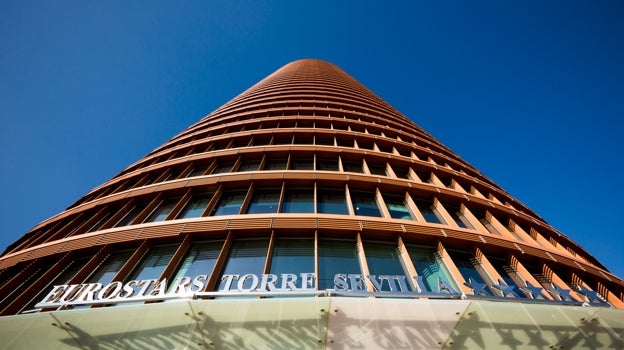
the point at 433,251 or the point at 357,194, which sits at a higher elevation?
the point at 357,194

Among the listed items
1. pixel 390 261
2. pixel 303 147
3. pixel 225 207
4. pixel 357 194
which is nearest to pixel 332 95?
pixel 303 147

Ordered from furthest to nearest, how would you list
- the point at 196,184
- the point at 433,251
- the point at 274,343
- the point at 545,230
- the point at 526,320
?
the point at 545,230 < the point at 196,184 < the point at 433,251 < the point at 526,320 < the point at 274,343

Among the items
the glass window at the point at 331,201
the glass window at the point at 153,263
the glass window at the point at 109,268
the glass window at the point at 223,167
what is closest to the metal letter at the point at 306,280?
the glass window at the point at 331,201

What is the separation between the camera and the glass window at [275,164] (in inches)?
610

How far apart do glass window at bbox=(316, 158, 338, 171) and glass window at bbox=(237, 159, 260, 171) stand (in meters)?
3.30

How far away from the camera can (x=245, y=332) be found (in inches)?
240

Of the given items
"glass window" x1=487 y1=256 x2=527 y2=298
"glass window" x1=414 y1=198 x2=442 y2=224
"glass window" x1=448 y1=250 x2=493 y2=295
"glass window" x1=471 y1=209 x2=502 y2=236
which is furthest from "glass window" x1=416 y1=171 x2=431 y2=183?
"glass window" x1=448 y1=250 x2=493 y2=295

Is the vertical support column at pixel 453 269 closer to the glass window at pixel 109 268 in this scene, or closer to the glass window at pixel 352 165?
the glass window at pixel 352 165

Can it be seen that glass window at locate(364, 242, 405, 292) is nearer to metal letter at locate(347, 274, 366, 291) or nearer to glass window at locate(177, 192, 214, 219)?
metal letter at locate(347, 274, 366, 291)

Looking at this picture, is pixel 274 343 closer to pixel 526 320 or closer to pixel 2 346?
pixel 526 320

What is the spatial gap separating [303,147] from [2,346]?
1253 centimetres

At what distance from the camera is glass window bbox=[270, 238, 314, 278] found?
29.9 feet

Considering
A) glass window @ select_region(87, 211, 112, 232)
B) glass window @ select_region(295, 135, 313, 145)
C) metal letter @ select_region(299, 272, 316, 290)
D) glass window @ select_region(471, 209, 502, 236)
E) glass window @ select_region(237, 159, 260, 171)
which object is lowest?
metal letter @ select_region(299, 272, 316, 290)

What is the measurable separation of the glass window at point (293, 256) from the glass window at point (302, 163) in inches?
236
